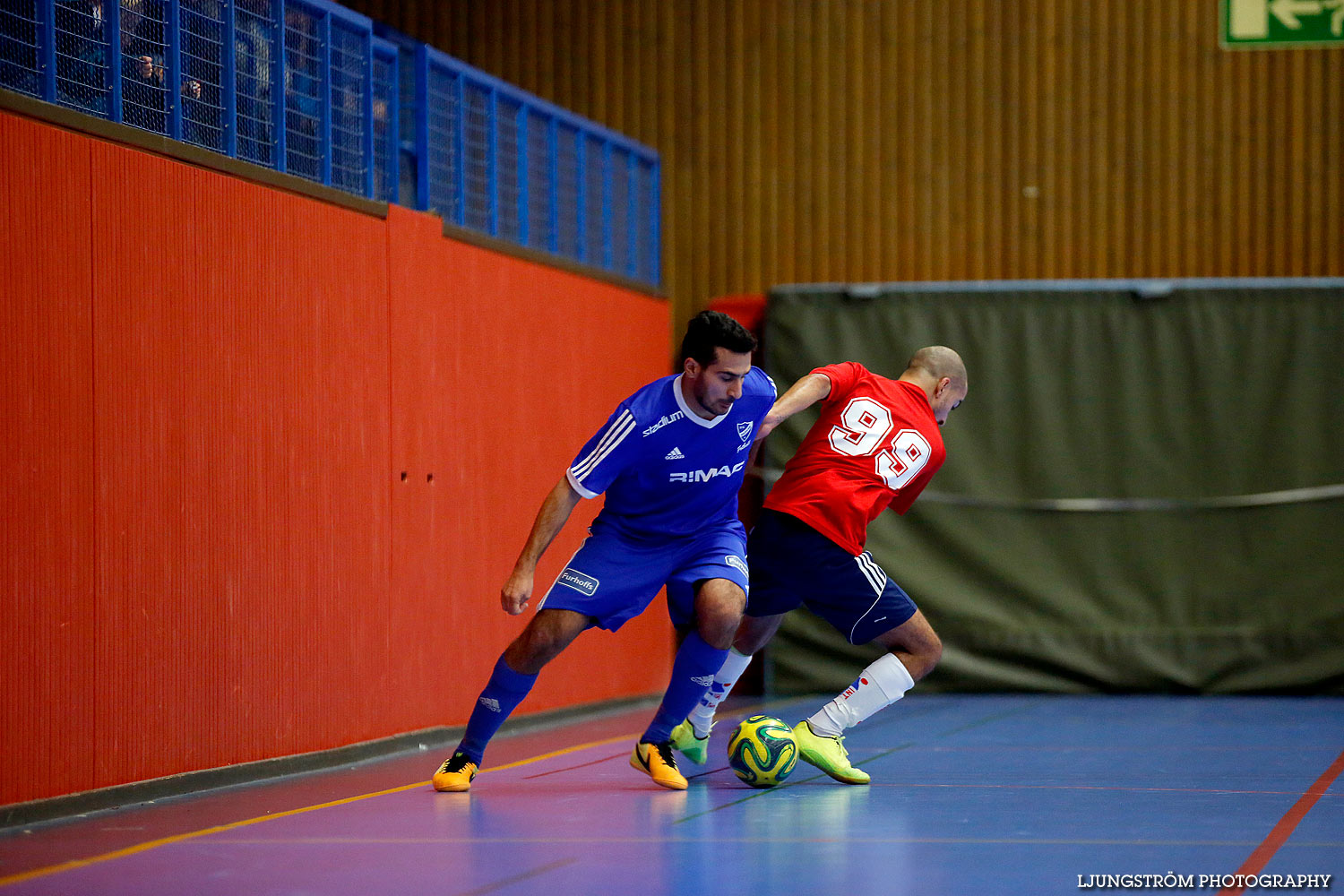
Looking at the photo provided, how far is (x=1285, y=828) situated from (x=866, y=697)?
1694mm

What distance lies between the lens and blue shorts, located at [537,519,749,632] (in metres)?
5.99

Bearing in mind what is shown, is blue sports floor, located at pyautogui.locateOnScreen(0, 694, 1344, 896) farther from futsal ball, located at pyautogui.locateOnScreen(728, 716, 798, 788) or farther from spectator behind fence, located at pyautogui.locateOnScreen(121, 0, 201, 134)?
spectator behind fence, located at pyautogui.locateOnScreen(121, 0, 201, 134)

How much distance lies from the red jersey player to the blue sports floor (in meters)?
0.31

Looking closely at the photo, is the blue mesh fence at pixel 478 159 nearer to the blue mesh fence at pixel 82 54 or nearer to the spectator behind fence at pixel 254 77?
the spectator behind fence at pixel 254 77

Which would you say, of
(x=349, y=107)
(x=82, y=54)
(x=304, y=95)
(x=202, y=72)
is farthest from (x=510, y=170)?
(x=82, y=54)

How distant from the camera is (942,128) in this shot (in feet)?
37.1

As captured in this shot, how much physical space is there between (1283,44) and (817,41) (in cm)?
311

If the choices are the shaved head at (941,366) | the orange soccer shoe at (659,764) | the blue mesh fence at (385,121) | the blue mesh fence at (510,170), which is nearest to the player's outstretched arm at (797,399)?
the shaved head at (941,366)

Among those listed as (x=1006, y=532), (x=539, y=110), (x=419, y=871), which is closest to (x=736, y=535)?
(x=419, y=871)

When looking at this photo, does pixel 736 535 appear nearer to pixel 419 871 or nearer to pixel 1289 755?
pixel 419 871

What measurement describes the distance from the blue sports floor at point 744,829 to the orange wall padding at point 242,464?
1.40ft

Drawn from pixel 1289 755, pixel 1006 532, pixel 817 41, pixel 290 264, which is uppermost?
pixel 817 41

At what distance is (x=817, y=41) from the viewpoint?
11438 millimetres

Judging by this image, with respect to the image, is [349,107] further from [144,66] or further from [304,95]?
[144,66]
